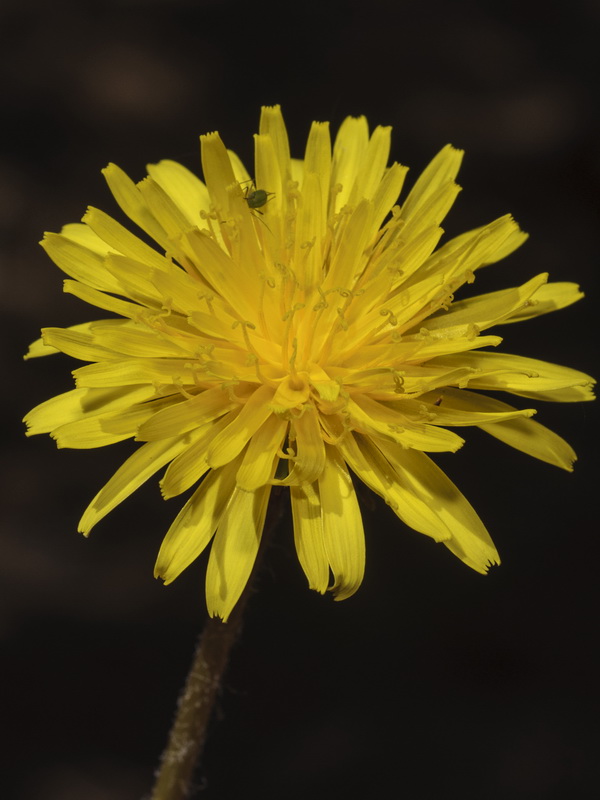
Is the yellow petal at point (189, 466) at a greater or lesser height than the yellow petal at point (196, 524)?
greater

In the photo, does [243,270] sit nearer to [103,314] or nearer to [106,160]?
[103,314]

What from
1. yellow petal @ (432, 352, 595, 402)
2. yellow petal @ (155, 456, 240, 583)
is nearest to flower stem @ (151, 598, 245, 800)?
yellow petal @ (155, 456, 240, 583)

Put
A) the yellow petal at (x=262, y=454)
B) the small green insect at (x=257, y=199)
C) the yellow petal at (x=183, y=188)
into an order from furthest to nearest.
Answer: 1. the yellow petal at (x=183, y=188)
2. the small green insect at (x=257, y=199)
3. the yellow petal at (x=262, y=454)

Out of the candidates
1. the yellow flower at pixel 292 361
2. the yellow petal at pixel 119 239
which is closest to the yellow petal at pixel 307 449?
the yellow flower at pixel 292 361

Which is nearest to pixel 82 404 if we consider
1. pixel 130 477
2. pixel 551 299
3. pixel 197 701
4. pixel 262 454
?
pixel 130 477

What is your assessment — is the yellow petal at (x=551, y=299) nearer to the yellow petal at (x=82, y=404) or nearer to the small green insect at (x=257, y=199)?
the small green insect at (x=257, y=199)

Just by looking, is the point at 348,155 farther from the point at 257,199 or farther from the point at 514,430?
the point at 514,430

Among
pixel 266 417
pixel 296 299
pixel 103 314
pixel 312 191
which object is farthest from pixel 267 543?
pixel 103 314
